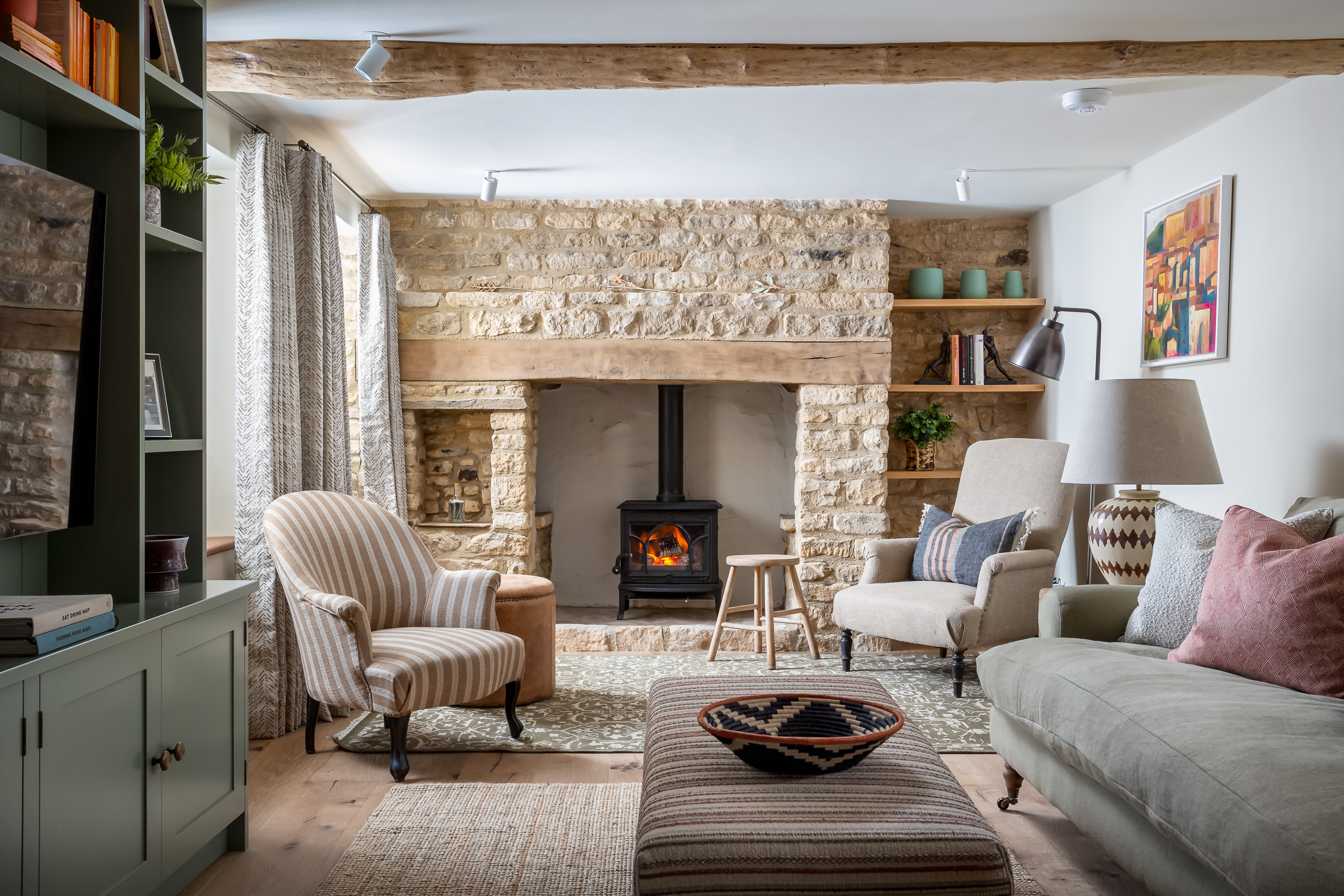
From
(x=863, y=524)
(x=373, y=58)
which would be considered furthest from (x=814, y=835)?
(x=863, y=524)

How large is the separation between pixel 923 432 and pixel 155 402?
12.4ft

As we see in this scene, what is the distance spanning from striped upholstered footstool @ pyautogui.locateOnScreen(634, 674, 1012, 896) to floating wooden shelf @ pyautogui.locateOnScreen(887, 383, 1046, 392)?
3.49 metres

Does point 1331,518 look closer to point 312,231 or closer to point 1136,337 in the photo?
point 1136,337

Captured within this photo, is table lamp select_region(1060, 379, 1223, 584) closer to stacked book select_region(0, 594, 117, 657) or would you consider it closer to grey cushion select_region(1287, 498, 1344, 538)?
grey cushion select_region(1287, 498, 1344, 538)

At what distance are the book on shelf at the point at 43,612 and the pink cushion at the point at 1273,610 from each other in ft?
7.78

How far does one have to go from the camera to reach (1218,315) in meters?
3.52

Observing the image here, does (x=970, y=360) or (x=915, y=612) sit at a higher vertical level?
(x=970, y=360)

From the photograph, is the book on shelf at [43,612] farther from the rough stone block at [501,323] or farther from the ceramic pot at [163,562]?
the rough stone block at [501,323]

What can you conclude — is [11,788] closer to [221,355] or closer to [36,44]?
[36,44]

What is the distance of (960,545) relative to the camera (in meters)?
4.17

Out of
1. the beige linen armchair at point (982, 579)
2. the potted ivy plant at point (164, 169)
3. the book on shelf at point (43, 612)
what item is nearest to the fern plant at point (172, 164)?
the potted ivy plant at point (164, 169)

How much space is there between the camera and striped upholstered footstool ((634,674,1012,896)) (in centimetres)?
144

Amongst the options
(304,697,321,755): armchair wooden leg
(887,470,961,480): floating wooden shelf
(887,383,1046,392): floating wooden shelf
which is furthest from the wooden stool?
(304,697,321,755): armchair wooden leg

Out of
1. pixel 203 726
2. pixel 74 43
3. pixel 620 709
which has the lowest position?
pixel 620 709
